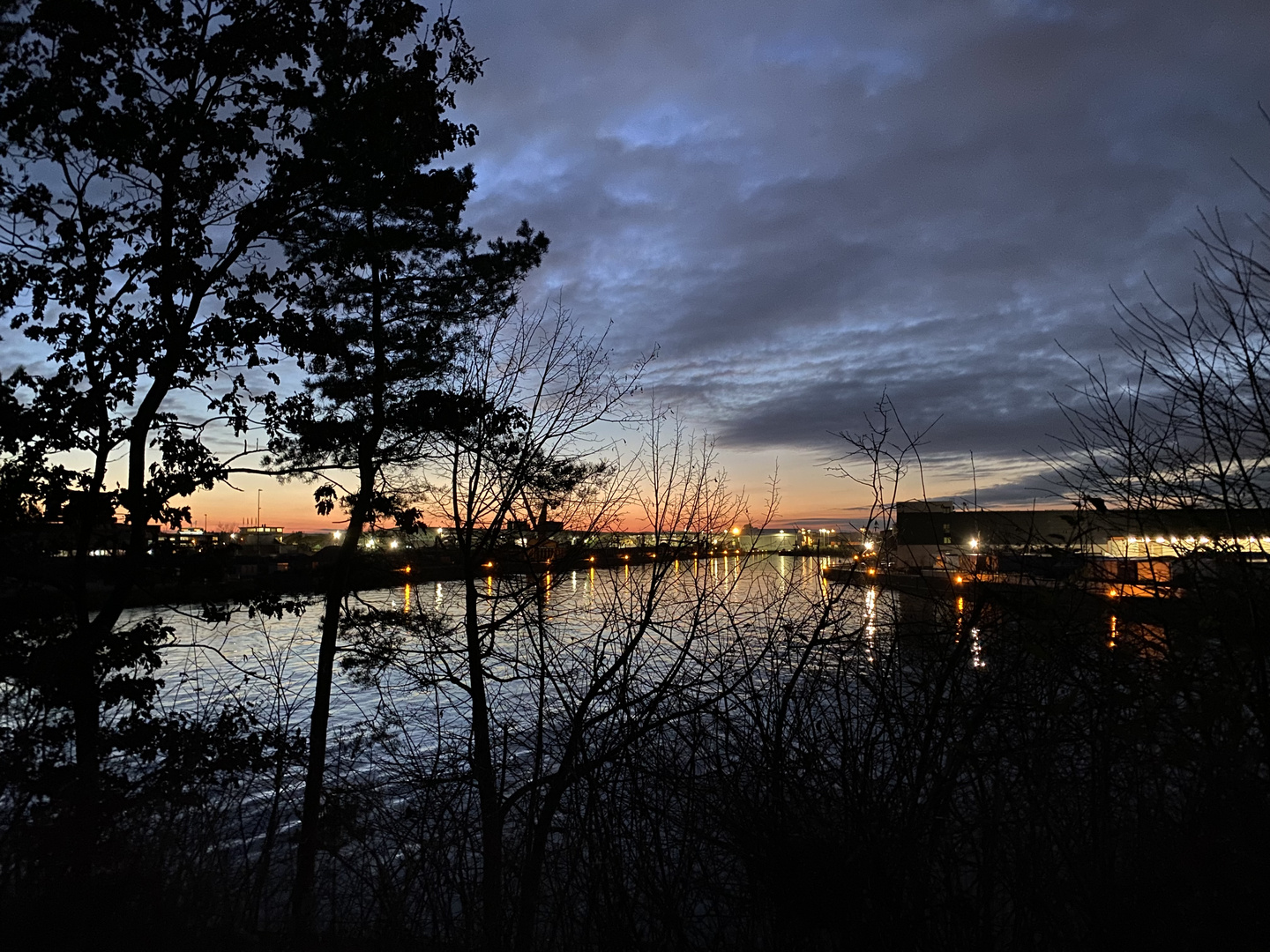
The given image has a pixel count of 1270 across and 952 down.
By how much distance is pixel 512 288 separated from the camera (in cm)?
1370

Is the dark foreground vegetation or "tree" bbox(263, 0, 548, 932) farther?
"tree" bbox(263, 0, 548, 932)

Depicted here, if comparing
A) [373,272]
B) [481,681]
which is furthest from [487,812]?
[373,272]

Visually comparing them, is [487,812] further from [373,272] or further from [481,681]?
[373,272]

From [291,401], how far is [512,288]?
5282mm

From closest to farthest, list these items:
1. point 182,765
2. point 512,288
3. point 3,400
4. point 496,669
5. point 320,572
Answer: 1. point 3,400
2. point 182,765
3. point 320,572
4. point 512,288
5. point 496,669

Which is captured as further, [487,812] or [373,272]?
[373,272]

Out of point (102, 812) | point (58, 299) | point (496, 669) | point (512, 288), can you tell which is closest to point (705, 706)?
point (102, 812)

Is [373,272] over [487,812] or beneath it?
over

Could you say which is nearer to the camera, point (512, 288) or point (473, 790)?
point (473, 790)

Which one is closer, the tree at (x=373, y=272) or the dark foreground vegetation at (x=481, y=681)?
the dark foreground vegetation at (x=481, y=681)

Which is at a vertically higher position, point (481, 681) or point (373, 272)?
point (373, 272)

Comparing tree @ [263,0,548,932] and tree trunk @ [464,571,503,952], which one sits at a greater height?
tree @ [263,0,548,932]

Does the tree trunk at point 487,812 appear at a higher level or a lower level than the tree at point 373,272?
lower

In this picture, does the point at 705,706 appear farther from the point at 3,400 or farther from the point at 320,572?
the point at 320,572
